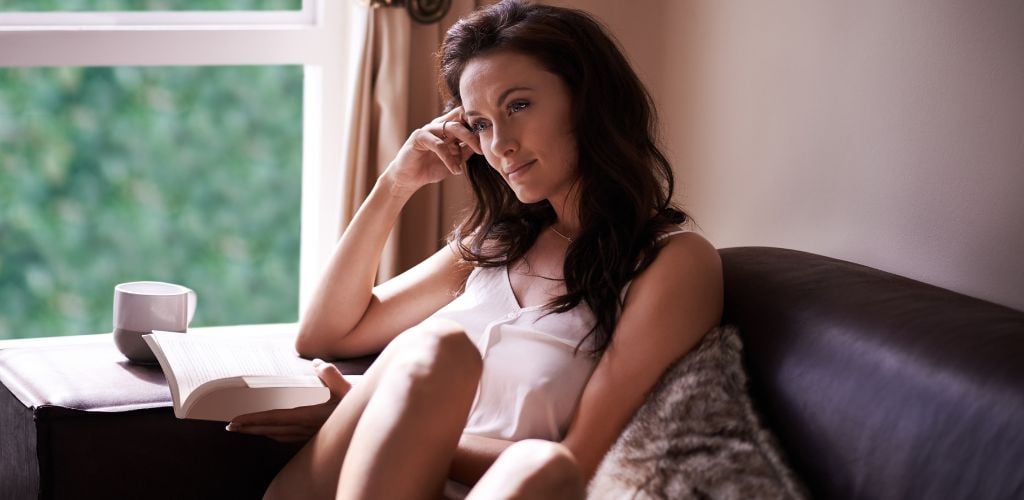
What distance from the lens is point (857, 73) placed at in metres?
2.06

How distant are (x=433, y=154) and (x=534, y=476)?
0.97 m

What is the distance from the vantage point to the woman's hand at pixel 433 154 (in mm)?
2128

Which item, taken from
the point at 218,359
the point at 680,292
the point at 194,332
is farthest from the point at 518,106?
the point at 194,332

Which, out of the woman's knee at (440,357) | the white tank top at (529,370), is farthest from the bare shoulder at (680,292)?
the woman's knee at (440,357)

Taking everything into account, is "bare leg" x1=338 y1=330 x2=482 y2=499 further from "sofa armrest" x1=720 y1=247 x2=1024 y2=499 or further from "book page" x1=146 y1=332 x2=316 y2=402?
"sofa armrest" x1=720 y1=247 x2=1024 y2=499

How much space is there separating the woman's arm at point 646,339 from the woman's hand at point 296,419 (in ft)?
1.44

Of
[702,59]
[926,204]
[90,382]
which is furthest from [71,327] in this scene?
[926,204]

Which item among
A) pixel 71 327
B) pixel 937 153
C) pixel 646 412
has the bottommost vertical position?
pixel 71 327

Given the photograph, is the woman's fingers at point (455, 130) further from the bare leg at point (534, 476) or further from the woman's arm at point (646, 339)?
the bare leg at point (534, 476)

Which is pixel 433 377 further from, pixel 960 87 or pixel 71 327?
pixel 71 327

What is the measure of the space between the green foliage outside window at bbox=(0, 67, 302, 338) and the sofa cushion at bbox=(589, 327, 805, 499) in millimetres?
1662

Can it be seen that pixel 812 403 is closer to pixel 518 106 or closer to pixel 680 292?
pixel 680 292

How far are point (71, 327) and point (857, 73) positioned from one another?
2021mm

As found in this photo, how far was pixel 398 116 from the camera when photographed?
110 inches
